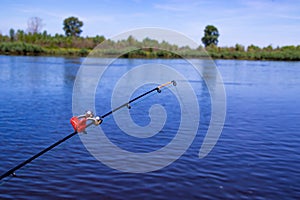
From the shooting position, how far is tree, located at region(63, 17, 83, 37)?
11106 cm

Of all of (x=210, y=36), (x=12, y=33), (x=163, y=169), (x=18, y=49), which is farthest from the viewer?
(x=210, y=36)

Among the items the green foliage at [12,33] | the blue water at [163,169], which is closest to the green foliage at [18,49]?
the green foliage at [12,33]

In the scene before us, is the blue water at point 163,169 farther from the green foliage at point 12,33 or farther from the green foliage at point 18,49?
the green foliage at point 12,33

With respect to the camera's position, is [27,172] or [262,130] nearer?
[27,172]

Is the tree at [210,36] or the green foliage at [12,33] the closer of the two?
the green foliage at [12,33]

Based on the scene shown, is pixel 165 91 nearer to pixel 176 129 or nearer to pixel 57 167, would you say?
pixel 176 129

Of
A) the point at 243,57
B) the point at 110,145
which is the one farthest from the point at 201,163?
the point at 243,57

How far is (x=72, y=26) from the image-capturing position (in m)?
112

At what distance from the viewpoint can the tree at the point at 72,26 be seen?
111062 millimetres

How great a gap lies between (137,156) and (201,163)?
1.22m

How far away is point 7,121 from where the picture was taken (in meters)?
9.91

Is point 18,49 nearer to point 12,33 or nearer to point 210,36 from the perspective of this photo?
point 12,33

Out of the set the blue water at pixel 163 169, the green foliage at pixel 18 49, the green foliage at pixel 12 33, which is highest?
the green foliage at pixel 12 33

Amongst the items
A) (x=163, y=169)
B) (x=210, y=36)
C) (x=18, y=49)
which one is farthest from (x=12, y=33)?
(x=163, y=169)
